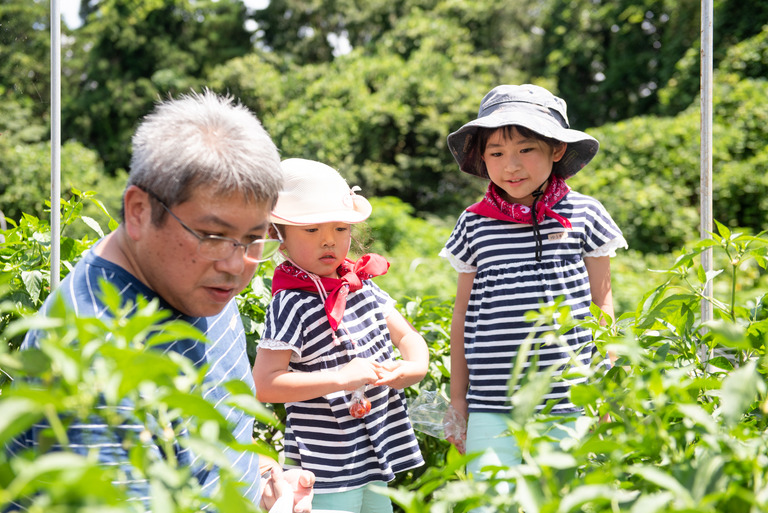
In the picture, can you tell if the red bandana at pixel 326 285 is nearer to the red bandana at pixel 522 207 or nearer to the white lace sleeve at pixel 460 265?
the white lace sleeve at pixel 460 265

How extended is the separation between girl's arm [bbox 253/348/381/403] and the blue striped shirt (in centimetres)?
24

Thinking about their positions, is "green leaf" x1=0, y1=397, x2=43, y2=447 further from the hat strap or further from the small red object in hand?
the hat strap

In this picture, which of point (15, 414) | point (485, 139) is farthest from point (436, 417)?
point (15, 414)

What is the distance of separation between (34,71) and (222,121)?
1.30 m

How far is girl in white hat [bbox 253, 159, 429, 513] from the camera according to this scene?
5.99 ft

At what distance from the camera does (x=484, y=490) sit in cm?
75

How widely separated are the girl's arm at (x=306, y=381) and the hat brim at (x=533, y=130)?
804 millimetres

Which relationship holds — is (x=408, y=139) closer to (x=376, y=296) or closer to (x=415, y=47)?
(x=415, y=47)

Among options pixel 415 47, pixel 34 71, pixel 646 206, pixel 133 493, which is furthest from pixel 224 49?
pixel 133 493

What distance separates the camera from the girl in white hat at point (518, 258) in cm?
200

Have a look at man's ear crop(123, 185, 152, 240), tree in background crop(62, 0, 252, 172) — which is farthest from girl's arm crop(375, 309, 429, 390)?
tree in background crop(62, 0, 252, 172)

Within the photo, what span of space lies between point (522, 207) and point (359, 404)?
77cm

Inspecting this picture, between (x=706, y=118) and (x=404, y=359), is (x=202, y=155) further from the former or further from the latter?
(x=706, y=118)

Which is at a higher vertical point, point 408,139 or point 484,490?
point 408,139
